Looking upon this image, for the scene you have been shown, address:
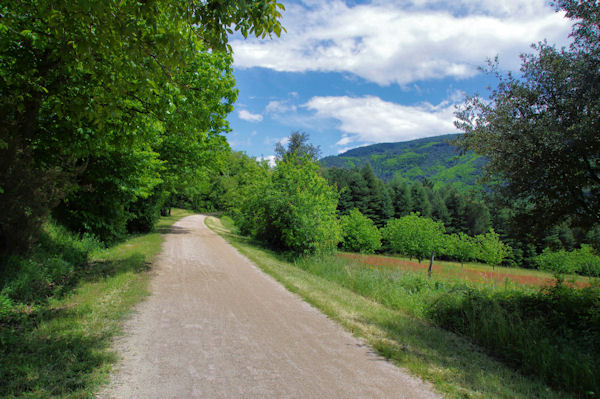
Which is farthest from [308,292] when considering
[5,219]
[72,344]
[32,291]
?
[5,219]

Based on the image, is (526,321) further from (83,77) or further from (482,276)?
(83,77)

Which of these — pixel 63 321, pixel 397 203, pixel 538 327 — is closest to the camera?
pixel 63 321

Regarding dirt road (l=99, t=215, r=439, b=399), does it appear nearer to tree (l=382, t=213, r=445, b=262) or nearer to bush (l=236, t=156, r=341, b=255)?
bush (l=236, t=156, r=341, b=255)

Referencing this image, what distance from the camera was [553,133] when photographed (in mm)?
6711

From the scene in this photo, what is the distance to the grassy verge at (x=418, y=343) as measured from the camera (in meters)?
4.11

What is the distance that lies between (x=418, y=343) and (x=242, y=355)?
3062 mm

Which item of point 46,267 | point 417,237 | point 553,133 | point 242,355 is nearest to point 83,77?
point 46,267

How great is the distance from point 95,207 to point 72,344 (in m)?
8.90

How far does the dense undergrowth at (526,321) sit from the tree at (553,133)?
198 centimetres

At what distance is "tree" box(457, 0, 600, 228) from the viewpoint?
21.9ft

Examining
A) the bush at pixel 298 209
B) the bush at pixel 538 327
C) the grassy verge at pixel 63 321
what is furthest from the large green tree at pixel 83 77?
the bush at pixel 298 209

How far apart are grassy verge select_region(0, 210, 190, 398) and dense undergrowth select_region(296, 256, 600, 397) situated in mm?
6287

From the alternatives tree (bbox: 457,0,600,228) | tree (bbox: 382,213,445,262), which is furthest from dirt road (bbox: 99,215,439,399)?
tree (bbox: 382,213,445,262)

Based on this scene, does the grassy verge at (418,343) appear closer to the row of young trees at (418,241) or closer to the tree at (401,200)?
the row of young trees at (418,241)
